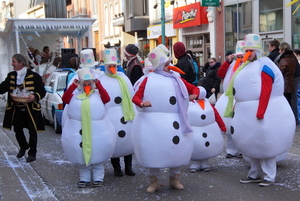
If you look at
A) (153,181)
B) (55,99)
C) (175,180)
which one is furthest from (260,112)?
(55,99)

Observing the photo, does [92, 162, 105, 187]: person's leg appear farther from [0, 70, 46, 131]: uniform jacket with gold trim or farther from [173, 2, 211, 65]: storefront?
[173, 2, 211, 65]: storefront

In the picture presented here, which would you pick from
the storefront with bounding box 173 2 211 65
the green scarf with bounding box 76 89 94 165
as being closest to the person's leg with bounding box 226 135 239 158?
the green scarf with bounding box 76 89 94 165

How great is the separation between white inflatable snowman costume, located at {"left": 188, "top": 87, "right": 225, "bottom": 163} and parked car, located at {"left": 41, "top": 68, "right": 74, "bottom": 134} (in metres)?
5.02

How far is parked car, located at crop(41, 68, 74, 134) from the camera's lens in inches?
447

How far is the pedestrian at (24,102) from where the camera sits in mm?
7992

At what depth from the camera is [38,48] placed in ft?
60.2

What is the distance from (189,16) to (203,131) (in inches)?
706

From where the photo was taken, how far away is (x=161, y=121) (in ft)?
18.8

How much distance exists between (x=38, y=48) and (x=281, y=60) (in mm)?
10501

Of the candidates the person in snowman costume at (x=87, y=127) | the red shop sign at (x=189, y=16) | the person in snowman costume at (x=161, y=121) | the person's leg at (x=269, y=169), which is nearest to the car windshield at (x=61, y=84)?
the person in snowman costume at (x=87, y=127)

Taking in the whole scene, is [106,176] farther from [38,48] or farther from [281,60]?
[38,48]

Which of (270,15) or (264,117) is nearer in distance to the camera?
(264,117)

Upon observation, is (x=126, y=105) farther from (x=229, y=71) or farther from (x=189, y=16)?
(x=189, y=16)

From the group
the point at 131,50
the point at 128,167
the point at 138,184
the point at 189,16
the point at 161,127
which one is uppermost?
the point at 189,16
